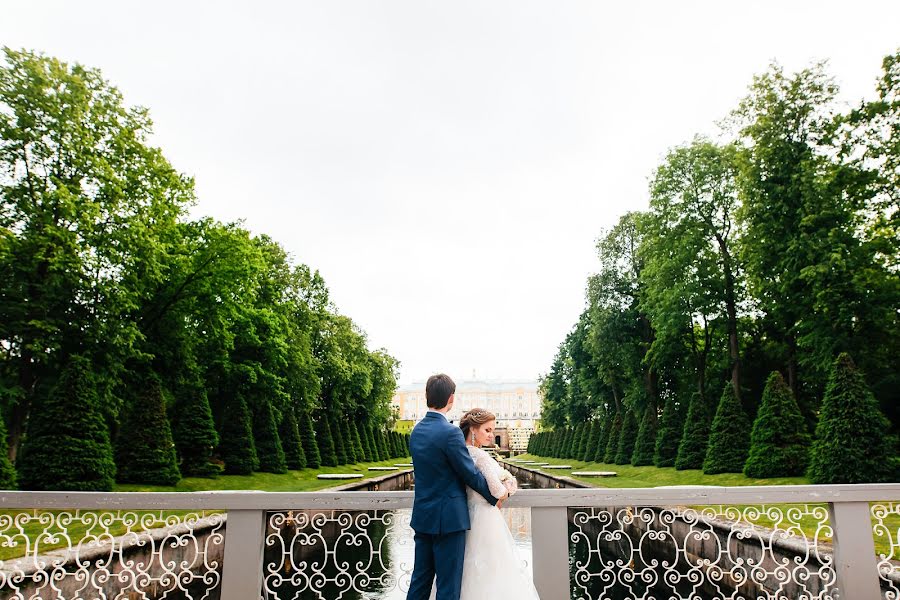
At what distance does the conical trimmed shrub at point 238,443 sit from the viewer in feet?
74.0

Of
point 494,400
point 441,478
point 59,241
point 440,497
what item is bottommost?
point 440,497

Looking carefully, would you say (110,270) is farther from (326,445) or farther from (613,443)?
(613,443)

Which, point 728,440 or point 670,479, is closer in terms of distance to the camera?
point 728,440

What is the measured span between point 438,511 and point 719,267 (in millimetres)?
25443

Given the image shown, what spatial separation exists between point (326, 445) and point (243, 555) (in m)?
27.9

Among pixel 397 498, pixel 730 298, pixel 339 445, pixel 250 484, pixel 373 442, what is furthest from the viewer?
pixel 373 442

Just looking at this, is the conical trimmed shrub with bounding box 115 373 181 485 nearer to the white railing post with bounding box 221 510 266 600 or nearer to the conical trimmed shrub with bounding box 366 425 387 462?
the white railing post with bounding box 221 510 266 600

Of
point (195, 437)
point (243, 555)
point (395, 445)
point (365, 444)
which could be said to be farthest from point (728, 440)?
point (395, 445)

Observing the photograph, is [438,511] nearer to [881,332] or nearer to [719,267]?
[881,332]

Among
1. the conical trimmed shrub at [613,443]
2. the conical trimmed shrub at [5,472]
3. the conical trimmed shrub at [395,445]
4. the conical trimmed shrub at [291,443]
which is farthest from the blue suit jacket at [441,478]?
the conical trimmed shrub at [395,445]

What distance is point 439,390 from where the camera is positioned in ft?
12.1

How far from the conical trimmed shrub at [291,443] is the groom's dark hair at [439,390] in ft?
84.0

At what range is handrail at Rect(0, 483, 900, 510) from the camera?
4613 millimetres

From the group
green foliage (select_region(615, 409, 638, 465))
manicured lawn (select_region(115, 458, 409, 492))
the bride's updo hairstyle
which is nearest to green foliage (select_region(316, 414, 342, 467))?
manicured lawn (select_region(115, 458, 409, 492))
